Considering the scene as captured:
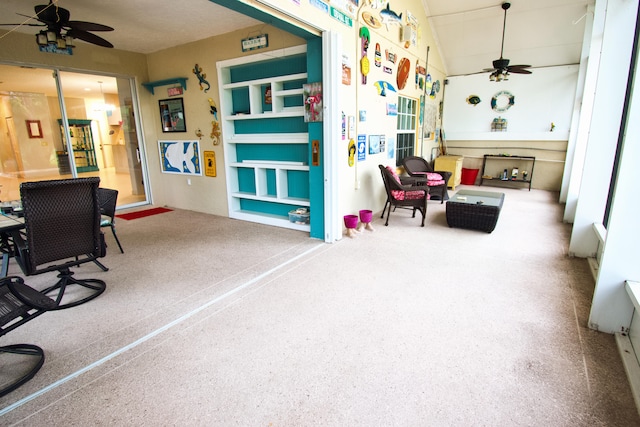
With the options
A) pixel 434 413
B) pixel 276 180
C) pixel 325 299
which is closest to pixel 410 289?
pixel 325 299

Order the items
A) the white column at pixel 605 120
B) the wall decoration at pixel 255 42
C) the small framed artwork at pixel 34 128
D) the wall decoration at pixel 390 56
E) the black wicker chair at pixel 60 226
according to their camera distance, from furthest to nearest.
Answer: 1. the small framed artwork at pixel 34 128
2. the wall decoration at pixel 390 56
3. the wall decoration at pixel 255 42
4. the white column at pixel 605 120
5. the black wicker chair at pixel 60 226

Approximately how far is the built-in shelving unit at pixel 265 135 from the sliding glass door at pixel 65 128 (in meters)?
2.34

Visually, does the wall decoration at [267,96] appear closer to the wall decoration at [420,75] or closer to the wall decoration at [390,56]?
the wall decoration at [390,56]

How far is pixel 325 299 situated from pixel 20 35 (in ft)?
18.9

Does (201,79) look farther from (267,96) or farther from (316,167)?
(316,167)

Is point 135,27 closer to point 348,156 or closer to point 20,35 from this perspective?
point 20,35

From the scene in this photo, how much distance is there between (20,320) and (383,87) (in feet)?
16.3

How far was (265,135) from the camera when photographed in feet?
15.7

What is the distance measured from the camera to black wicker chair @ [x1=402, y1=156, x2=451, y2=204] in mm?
5945

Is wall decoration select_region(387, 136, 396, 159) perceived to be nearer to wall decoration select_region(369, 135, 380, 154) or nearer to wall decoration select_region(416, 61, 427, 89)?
wall decoration select_region(369, 135, 380, 154)

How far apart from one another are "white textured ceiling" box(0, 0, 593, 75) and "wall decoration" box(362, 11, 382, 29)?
4.96 ft

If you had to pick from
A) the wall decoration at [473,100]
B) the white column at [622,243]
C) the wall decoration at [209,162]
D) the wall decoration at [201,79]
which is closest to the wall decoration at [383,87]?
the wall decoration at [201,79]

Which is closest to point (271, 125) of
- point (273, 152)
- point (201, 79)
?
point (273, 152)

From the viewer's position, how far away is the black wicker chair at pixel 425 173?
595 centimetres
